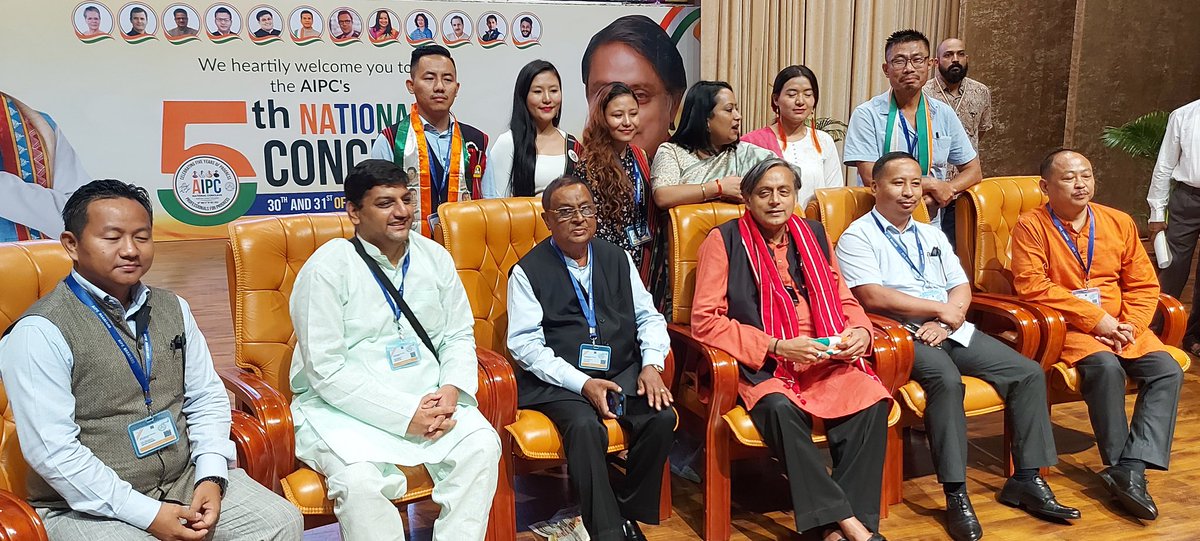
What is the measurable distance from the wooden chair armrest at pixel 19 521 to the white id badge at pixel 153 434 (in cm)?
23

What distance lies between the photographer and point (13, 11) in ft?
18.0

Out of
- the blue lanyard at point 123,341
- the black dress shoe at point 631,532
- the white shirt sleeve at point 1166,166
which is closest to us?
the blue lanyard at point 123,341

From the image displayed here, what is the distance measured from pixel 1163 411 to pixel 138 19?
585cm

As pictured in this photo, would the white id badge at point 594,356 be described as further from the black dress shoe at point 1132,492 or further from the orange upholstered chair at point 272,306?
the black dress shoe at point 1132,492

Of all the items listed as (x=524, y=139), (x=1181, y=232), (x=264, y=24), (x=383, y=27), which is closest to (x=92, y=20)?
(x=264, y=24)

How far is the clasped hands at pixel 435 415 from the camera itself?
98.6 inches

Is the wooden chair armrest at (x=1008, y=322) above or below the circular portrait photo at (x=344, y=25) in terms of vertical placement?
below

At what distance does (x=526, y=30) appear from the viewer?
632cm

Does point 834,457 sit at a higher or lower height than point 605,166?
lower

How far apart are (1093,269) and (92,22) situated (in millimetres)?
5668

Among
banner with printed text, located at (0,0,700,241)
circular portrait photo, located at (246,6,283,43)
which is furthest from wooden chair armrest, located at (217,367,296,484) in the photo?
circular portrait photo, located at (246,6,283,43)

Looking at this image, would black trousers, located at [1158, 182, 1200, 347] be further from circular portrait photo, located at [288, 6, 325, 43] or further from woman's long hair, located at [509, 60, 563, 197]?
circular portrait photo, located at [288, 6, 325, 43]

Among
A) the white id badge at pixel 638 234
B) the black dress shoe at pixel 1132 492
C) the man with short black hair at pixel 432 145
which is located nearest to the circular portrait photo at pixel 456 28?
the man with short black hair at pixel 432 145

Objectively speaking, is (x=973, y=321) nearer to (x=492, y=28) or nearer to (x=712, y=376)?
(x=712, y=376)
